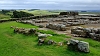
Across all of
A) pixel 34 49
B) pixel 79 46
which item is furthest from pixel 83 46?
pixel 34 49

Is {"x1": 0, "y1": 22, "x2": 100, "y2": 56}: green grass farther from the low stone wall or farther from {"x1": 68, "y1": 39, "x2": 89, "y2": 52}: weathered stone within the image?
the low stone wall

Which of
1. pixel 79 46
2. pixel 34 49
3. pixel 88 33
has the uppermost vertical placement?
pixel 79 46

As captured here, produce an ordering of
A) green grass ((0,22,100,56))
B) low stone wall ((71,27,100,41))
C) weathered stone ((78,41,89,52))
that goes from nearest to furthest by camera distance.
Answer: weathered stone ((78,41,89,52)) < green grass ((0,22,100,56)) < low stone wall ((71,27,100,41))

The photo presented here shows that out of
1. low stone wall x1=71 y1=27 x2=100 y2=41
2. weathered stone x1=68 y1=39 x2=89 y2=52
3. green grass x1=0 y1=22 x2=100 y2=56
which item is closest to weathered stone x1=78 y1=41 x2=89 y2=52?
weathered stone x1=68 y1=39 x2=89 y2=52

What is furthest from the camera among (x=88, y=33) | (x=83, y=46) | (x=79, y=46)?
(x=88, y=33)

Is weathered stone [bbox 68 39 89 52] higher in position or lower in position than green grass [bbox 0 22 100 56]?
higher

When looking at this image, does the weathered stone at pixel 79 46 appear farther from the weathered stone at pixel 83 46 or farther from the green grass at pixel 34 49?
the green grass at pixel 34 49

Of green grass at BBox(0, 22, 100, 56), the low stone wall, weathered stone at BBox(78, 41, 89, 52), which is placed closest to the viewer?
weathered stone at BBox(78, 41, 89, 52)

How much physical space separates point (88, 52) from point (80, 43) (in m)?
1.09

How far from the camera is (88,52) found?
19.0 metres

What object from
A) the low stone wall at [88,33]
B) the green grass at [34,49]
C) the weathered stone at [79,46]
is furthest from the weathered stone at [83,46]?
the low stone wall at [88,33]

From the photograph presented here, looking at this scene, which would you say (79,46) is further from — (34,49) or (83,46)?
(34,49)

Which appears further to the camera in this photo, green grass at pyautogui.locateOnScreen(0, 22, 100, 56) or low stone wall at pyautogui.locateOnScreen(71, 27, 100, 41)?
low stone wall at pyautogui.locateOnScreen(71, 27, 100, 41)

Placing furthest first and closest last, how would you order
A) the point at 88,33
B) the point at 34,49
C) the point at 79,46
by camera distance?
the point at 88,33 < the point at 34,49 < the point at 79,46
